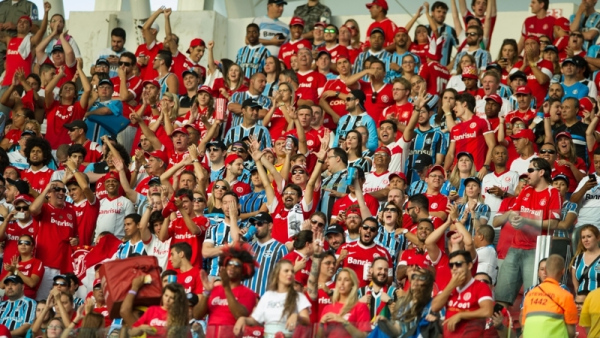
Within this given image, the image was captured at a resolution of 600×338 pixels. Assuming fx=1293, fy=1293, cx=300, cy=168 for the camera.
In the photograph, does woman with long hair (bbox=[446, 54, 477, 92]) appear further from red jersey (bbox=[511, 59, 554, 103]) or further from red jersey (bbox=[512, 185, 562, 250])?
red jersey (bbox=[512, 185, 562, 250])

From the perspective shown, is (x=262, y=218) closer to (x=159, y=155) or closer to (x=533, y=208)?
(x=533, y=208)

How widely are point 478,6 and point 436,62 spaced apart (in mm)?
1394

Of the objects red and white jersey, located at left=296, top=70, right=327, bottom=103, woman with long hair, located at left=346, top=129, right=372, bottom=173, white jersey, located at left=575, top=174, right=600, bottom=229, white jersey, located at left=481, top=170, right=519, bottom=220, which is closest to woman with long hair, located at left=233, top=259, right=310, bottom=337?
white jersey, located at left=575, top=174, right=600, bottom=229

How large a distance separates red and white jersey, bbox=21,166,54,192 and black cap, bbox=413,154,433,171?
4543 mm

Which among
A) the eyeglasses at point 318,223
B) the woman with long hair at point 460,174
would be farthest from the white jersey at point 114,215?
the woman with long hair at point 460,174

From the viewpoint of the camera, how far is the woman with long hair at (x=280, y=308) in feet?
34.2

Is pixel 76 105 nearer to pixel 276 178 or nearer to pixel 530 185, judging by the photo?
pixel 276 178

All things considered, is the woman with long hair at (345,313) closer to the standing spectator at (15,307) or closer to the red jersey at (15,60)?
the standing spectator at (15,307)

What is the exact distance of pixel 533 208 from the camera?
1312 cm

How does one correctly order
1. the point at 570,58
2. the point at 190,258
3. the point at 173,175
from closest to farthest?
the point at 190,258 → the point at 173,175 → the point at 570,58

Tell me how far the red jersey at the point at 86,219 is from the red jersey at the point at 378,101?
3902 mm

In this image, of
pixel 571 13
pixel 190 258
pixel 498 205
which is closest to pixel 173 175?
pixel 190 258

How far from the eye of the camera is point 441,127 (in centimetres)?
1641

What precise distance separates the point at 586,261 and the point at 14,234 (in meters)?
6.51
